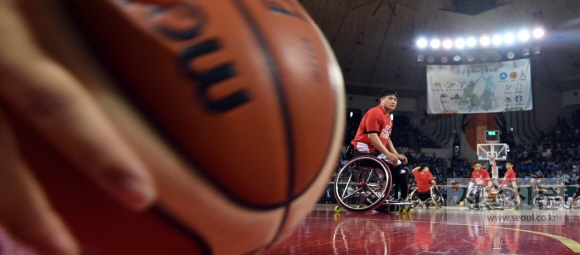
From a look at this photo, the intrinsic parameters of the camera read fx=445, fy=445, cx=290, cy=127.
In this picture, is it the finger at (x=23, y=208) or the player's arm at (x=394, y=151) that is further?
the player's arm at (x=394, y=151)

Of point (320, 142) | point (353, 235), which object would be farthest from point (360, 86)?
point (320, 142)

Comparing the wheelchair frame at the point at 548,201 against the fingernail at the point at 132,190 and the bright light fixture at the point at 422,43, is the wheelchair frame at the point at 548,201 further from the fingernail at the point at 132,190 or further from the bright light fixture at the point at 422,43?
A: the fingernail at the point at 132,190

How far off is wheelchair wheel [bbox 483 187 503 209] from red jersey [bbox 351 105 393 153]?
5634 mm

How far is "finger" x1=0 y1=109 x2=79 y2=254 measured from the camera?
559 mm

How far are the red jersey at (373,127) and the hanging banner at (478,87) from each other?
10235 mm

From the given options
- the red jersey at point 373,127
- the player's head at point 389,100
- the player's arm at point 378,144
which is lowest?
the player's arm at point 378,144

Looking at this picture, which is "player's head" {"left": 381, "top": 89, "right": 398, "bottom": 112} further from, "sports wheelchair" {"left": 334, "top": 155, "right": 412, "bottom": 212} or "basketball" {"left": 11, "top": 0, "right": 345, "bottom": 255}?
"basketball" {"left": 11, "top": 0, "right": 345, "bottom": 255}

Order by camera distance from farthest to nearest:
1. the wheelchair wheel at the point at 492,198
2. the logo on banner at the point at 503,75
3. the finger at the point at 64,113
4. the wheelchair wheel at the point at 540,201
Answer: the logo on banner at the point at 503,75 → the wheelchair wheel at the point at 540,201 → the wheelchair wheel at the point at 492,198 → the finger at the point at 64,113

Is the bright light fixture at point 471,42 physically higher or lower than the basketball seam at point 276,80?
higher

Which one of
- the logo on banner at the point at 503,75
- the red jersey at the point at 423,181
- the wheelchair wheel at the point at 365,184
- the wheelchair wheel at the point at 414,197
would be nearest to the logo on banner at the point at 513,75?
the logo on banner at the point at 503,75

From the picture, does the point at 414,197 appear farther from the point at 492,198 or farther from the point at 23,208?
the point at 23,208

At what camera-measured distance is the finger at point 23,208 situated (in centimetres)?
56

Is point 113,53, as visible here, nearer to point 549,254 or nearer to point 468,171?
point 549,254

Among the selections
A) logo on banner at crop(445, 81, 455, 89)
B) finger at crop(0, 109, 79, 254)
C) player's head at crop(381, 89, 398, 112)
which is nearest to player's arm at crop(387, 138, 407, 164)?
player's head at crop(381, 89, 398, 112)
